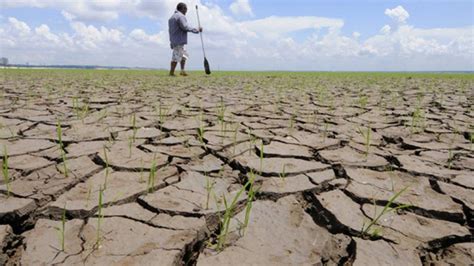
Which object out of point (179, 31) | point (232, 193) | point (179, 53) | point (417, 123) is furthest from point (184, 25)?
point (232, 193)

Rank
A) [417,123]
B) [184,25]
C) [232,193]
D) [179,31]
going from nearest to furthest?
[232,193]
[417,123]
[184,25]
[179,31]

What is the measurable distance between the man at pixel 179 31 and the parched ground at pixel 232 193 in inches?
205

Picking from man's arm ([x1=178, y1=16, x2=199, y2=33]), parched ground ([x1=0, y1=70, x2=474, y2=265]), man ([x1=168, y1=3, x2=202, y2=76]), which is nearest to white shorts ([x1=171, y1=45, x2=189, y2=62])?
man ([x1=168, y1=3, x2=202, y2=76])

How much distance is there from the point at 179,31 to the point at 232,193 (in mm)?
6935

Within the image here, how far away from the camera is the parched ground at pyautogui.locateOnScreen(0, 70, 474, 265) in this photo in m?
1.11

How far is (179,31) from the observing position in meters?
7.97

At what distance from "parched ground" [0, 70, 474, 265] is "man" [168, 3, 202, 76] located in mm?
5195

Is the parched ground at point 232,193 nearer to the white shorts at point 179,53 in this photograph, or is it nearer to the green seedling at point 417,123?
the green seedling at point 417,123

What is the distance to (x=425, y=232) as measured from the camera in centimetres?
123

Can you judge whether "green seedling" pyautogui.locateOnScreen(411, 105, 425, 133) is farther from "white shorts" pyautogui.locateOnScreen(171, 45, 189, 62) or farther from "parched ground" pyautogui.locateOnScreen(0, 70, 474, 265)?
"white shorts" pyautogui.locateOnScreen(171, 45, 189, 62)

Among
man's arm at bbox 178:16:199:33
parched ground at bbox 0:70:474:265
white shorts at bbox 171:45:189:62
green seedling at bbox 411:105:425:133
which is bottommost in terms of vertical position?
Answer: parched ground at bbox 0:70:474:265

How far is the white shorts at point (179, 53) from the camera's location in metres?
8.02

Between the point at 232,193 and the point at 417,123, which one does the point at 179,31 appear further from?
the point at 232,193

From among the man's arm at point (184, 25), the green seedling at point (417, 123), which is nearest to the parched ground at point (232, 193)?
the green seedling at point (417, 123)
